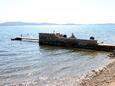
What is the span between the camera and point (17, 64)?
103 ft

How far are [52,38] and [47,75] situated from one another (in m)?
29.4

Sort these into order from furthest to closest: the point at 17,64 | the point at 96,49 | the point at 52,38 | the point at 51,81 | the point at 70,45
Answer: the point at 52,38
the point at 70,45
the point at 96,49
the point at 17,64
the point at 51,81

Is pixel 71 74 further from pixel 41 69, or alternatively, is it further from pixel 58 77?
pixel 41 69

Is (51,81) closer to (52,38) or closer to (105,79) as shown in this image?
(105,79)

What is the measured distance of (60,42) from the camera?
52.2m

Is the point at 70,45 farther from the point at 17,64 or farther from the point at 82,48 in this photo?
the point at 17,64

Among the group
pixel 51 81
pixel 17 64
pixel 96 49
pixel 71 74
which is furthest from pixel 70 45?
pixel 51 81

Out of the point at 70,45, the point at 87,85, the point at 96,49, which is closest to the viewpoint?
the point at 87,85

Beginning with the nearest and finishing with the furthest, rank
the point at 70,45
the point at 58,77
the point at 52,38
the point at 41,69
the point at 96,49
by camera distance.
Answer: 1. the point at 58,77
2. the point at 41,69
3. the point at 96,49
4. the point at 70,45
5. the point at 52,38

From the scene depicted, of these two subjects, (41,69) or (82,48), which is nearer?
(41,69)

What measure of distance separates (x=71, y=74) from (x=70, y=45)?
84.5 feet

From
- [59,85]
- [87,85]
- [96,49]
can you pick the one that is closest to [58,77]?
A: [59,85]

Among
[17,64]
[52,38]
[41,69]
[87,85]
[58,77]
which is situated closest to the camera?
[87,85]

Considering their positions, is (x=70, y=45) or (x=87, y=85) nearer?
(x=87, y=85)
